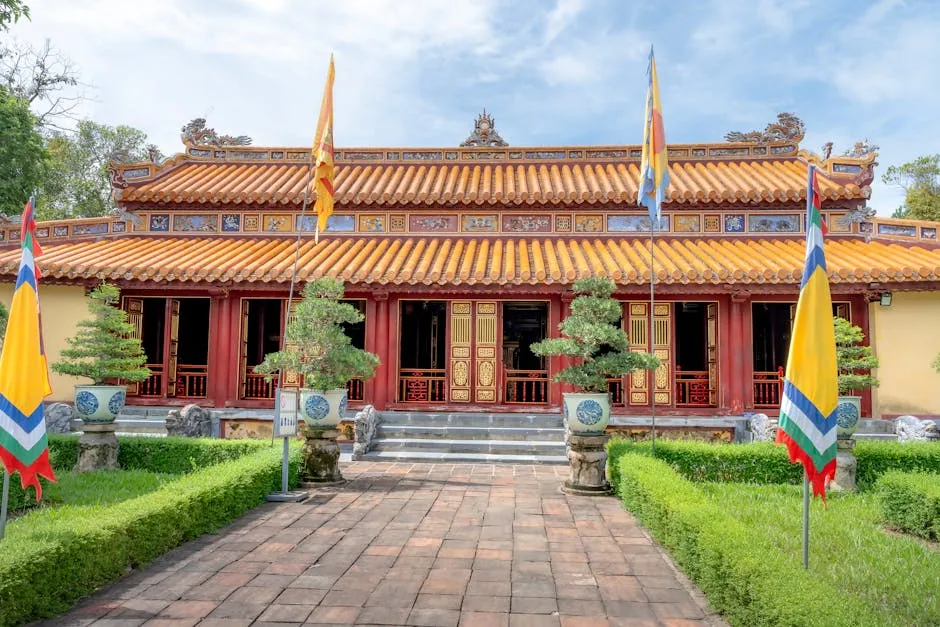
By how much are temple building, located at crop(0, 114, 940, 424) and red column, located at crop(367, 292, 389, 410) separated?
0.13ft

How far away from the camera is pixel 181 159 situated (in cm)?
1702

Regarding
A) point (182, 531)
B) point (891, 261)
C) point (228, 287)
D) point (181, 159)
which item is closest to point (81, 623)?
point (182, 531)

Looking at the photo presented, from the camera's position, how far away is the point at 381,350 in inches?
487

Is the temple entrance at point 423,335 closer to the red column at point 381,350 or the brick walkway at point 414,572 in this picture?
the red column at point 381,350

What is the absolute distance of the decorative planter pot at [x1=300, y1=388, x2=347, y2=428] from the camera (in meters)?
8.52

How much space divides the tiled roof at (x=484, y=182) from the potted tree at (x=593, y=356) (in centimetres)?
604

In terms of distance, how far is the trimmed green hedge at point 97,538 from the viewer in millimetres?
3830

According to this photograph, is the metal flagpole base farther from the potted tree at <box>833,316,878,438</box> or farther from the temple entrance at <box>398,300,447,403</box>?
the temple entrance at <box>398,300,447,403</box>

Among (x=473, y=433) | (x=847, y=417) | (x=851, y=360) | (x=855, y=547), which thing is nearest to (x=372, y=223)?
(x=473, y=433)

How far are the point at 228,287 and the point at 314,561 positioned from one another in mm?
8490

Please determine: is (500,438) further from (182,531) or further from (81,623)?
(81,623)

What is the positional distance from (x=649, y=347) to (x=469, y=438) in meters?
4.05

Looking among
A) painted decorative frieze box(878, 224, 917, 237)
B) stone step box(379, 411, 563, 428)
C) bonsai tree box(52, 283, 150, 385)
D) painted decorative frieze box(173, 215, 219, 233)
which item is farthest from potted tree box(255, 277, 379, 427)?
painted decorative frieze box(878, 224, 917, 237)

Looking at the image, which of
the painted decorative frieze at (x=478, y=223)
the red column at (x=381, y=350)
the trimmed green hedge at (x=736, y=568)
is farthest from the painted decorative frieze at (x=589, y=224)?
the trimmed green hedge at (x=736, y=568)
